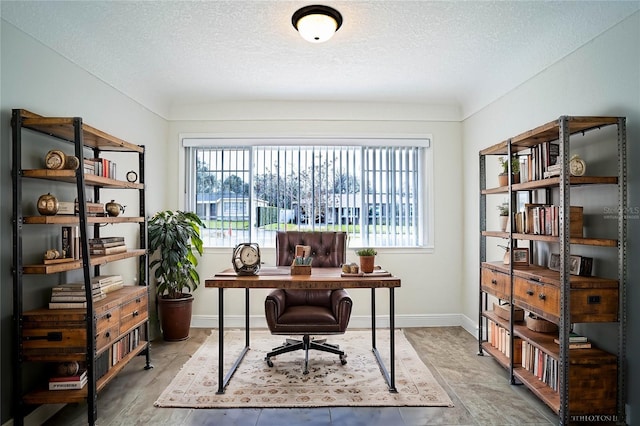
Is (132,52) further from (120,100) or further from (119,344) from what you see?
(119,344)

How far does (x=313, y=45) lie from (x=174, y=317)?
2.94 m

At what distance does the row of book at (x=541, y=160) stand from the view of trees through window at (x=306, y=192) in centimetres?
179

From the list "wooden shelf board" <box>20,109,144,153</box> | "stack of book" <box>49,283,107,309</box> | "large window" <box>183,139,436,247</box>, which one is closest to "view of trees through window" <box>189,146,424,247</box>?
"large window" <box>183,139,436,247</box>

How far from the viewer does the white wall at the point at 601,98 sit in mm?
2145

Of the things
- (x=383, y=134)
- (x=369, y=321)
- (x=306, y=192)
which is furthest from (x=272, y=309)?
(x=383, y=134)

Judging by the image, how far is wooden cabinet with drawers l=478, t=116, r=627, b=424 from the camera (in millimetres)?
2176

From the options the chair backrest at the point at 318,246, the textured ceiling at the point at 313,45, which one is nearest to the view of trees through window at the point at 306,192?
the textured ceiling at the point at 313,45

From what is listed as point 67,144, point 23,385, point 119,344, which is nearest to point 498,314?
point 119,344

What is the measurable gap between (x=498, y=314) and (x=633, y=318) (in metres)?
1.03

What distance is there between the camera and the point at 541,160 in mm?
2592

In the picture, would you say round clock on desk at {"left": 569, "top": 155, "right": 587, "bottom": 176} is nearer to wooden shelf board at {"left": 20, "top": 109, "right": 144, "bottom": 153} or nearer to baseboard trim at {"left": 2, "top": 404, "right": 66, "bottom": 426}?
wooden shelf board at {"left": 20, "top": 109, "right": 144, "bottom": 153}

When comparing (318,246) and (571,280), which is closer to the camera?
(571,280)

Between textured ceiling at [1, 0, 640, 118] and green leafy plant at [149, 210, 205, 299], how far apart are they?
127 cm

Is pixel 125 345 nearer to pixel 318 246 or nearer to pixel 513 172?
A: pixel 318 246
